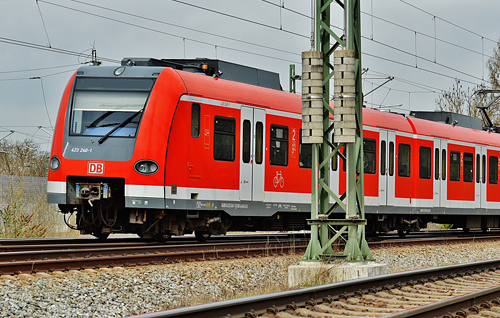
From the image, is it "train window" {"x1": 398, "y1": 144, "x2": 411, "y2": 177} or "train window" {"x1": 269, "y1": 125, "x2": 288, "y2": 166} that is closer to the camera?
"train window" {"x1": 269, "y1": 125, "x2": 288, "y2": 166}

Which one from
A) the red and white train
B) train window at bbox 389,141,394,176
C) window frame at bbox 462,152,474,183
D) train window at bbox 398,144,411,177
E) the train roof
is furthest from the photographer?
window frame at bbox 462,152,474,183

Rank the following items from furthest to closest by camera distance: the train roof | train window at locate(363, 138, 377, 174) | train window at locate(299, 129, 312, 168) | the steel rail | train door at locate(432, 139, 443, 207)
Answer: train door at locate(432, 139, 443, 207), train window at locate(363, 138, 377, 174), train window at locate(299, 129, 312, 168), the train roof, the steel rail

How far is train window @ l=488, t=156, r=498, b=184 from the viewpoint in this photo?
84.4 ft

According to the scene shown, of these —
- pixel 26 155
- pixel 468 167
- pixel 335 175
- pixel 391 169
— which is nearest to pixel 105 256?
pixel 335 175

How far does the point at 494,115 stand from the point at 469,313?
42.9 m

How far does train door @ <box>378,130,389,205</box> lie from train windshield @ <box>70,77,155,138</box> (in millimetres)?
8080

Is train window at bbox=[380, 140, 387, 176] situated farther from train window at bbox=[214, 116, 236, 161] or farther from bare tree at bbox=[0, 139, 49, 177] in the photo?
bare tree at bbox=[0, 139, 49, 177]

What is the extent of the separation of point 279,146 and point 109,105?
417cm

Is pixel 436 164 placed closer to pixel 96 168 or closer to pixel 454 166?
pixel 454 166

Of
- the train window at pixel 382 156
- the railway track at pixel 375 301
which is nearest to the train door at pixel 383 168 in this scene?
the train window at pixel 382 156

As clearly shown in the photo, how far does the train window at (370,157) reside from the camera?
19906 millimetres

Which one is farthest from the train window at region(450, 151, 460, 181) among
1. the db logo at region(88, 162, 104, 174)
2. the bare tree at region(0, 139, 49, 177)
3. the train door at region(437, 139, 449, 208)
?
the bare tree at region(0, 139, 49, 177)

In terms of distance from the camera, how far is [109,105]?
48.5 feet

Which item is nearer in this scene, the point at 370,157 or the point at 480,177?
the point at 370,157
